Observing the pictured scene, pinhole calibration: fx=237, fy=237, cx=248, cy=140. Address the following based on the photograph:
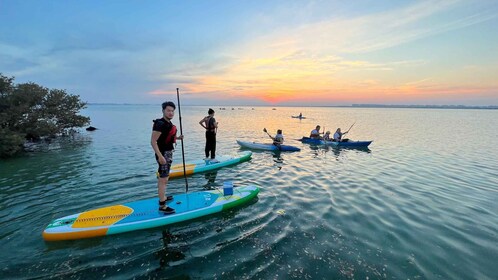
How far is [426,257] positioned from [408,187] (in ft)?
19.0

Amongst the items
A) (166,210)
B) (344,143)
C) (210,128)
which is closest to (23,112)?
(210,128)

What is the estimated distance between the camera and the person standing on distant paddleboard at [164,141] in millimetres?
6105

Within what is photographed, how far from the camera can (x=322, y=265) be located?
5305 mm

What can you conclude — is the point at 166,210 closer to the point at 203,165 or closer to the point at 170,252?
the point at 170,252

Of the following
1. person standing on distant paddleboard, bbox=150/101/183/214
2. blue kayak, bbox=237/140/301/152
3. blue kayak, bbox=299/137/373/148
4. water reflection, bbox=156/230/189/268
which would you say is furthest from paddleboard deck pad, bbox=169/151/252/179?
blue kayak, bbox=299/137/373/148

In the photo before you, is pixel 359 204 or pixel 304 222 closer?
pixel 304 222

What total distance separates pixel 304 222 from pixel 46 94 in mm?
26208

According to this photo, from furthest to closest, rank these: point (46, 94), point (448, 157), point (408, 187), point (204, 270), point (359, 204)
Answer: point (46, 94) < point (448, 157) < point (408, 187) < point (359, 204) < point (204, 270)

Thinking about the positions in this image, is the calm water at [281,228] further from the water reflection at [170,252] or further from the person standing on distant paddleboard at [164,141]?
the person standing on distant paddleboard at [164,141]

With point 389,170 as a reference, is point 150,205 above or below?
above

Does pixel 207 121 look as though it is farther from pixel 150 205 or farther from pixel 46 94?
pixel 46 94

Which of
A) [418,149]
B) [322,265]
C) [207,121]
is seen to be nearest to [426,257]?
[322,265]

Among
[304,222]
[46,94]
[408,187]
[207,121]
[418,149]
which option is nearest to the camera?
[304,222]

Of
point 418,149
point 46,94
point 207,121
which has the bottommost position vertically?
point 418,149
